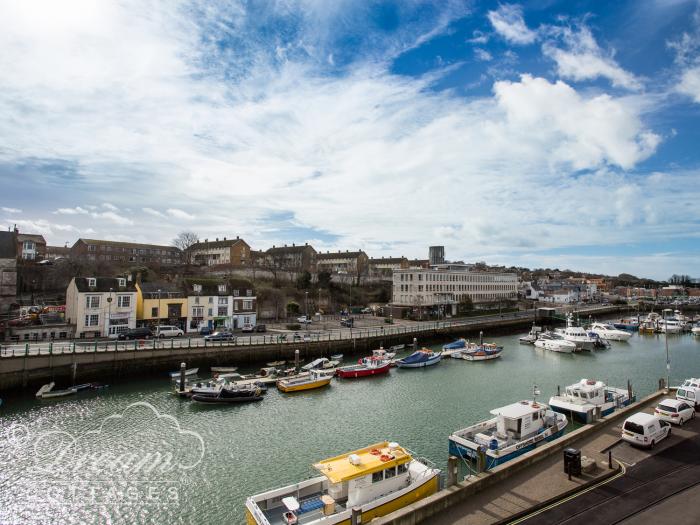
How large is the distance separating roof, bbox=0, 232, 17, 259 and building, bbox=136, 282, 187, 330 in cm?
1973

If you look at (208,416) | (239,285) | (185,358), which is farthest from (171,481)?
(239,285)

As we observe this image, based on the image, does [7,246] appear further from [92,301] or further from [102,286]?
[92,301]

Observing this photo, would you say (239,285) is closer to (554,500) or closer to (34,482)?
(34,482)

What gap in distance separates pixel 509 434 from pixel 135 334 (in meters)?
37.3

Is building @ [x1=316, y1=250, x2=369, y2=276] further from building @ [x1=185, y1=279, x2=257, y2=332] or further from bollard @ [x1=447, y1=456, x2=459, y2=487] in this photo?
bollard @ [x1=447, y1=456, x2=459, y2=487]

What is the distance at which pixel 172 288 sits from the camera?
50.2 m

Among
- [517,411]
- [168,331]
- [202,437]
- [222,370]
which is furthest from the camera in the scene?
[168,331]

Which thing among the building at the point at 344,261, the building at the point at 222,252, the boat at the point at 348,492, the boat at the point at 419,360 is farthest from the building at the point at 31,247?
the boat at the point at 348,492

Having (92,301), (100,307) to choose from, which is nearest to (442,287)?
(100,307)

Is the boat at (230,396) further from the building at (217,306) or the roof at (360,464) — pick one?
the building at (217,306)

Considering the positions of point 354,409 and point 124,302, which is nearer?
point 354,409

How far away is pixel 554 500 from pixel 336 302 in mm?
68137

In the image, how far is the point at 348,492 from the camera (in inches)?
541

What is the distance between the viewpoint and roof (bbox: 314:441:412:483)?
13.6 metres
